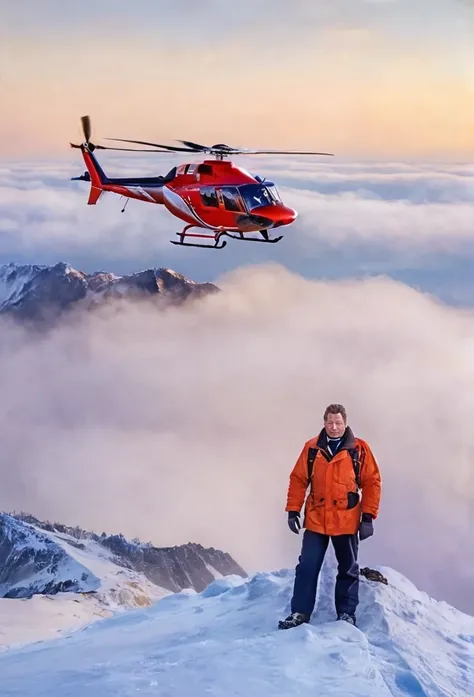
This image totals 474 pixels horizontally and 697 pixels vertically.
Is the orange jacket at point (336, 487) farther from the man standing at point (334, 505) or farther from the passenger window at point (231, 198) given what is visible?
the passenger window at point (231, 198)

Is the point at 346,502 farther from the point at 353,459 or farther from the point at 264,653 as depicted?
the point at 264,653

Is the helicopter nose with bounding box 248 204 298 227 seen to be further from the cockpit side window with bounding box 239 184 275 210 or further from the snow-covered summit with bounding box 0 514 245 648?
the snow-covered summit with bounding box 0 514 245 648

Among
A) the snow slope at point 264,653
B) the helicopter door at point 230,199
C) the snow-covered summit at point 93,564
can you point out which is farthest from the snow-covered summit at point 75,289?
the snow slope at point 264,653

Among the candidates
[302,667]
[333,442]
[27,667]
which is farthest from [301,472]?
[27,667]

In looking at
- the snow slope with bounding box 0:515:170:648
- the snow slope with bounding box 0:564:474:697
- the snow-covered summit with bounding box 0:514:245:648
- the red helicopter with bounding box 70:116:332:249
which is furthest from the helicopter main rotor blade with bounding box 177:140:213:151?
the snow-covered summit with bounding box 0:514:245:648

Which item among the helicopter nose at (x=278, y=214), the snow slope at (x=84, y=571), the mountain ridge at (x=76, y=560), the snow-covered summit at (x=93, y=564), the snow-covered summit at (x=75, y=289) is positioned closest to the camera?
the helicopter nose at (x=278, y=214)

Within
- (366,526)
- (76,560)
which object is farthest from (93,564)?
(366,526)

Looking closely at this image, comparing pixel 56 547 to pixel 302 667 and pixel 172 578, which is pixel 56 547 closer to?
pixel 172 578
